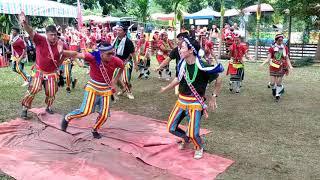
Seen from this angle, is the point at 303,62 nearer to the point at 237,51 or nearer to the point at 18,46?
the point at 237,51

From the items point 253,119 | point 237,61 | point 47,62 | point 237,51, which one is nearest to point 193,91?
point 47,62

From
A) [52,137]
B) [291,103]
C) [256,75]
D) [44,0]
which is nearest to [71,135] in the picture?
[52,137]

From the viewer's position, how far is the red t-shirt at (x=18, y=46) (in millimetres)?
11938

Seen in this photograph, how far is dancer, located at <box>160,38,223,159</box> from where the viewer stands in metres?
5.38

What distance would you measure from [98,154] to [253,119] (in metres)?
3.85

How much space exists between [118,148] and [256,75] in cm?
1028

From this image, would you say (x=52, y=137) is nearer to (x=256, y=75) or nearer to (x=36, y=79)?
(x=36, y=79)

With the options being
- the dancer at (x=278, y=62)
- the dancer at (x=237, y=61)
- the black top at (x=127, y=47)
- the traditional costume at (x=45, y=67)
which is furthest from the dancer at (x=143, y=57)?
the traditional costume at (x=45, y=67)

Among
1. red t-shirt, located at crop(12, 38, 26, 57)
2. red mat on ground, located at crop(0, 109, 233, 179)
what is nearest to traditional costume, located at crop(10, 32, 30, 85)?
red t-shirt, located at crop(12, 38, 26, 57)

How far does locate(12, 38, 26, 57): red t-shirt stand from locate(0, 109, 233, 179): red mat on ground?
5288 mm

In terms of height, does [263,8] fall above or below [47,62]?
above

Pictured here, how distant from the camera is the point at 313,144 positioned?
6.61 metres

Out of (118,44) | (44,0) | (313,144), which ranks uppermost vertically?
(44,0)

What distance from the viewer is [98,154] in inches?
221
